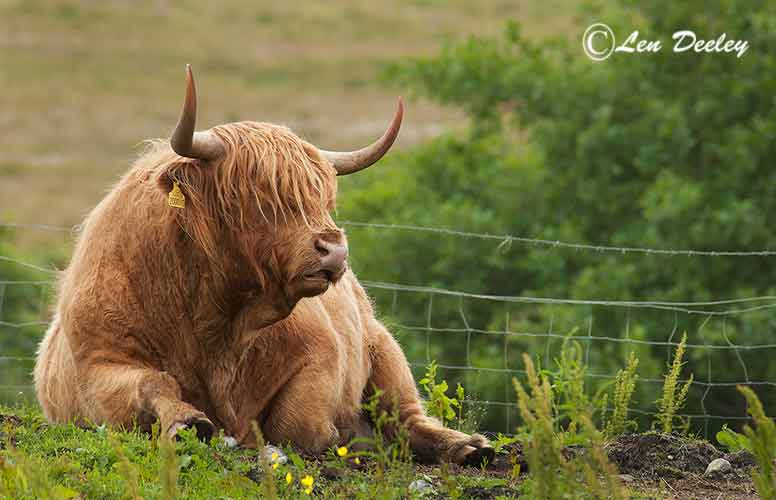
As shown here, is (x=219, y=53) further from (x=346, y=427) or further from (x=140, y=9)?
(x=346, y=427)

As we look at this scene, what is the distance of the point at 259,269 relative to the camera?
579 centimetres

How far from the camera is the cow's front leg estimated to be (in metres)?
5.58

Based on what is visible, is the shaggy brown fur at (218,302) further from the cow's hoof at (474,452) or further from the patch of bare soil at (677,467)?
the patch of bare soil at (677,467)

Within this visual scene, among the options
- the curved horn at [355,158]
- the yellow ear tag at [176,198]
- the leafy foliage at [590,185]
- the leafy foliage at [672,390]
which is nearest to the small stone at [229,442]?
the yellow ear tag at [176,198]

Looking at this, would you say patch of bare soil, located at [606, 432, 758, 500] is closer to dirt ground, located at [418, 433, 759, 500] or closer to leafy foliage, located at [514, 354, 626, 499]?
dirt ground, located at [418, 433, 759, 500]

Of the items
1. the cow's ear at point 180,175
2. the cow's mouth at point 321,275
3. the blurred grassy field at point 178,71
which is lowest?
the cow's mouth at point 321,275

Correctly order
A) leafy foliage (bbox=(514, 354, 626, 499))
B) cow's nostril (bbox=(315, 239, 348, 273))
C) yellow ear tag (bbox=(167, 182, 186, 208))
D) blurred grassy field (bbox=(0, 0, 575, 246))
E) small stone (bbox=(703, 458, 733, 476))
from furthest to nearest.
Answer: blurred grassy field (bbox=(0, 0, 575, 246)) → yellow ear tag (bbox=(167, 182, 186, 208)) → small stone (bbox=(703, 458, 733, 476)) → cow's nostril (bbox=(315, 239, 348, 273)) → leafy foliage (bbox=(514, 354, 626, 499))

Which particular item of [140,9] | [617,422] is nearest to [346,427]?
[617,422]

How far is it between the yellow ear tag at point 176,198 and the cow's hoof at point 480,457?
5.24 feet

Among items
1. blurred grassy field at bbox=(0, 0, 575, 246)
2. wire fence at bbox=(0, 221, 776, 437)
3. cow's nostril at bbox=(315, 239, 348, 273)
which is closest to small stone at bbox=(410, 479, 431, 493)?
cow's nostril at bbox=(315, 239, 348, 273)

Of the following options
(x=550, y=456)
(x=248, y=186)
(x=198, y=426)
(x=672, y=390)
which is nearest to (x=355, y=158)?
(x=248, y=186)

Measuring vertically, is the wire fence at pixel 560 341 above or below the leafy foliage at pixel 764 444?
below

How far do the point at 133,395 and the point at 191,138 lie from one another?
3.50 feet

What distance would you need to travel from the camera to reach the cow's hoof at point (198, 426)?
17.8 feet
